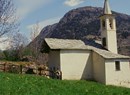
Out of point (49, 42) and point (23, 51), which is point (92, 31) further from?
point (49, 42)

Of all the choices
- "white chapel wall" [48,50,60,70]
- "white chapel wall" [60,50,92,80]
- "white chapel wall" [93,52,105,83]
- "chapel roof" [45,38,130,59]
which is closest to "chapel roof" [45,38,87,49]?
"chapel roof" [45,38,130,59]

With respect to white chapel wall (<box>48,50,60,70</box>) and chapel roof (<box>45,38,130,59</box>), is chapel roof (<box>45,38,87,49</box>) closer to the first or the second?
chapel roof (<box>45,38,130,59</box>)

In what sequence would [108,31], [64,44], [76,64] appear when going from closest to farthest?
[76,64] < [64,44] < [108,31]

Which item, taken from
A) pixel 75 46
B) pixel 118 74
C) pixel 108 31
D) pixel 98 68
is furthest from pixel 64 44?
pixel 118 74

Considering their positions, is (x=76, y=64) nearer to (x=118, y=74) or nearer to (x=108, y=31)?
(x=118, y=74)

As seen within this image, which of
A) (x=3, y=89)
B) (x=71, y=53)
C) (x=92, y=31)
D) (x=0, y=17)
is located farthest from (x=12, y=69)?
(x=92, y=31)

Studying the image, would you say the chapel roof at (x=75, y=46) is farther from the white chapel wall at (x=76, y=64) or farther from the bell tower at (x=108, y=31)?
the bell tower at (x=108, y=31)

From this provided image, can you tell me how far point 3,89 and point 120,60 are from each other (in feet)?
85.0

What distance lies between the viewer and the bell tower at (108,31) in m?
44.8

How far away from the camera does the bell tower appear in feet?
147

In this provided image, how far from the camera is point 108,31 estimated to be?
148ft

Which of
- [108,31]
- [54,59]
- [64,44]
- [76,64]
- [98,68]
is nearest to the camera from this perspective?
[76,64]

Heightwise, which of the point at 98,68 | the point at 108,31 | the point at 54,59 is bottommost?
the point at 98,68

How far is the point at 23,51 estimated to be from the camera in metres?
69.4
